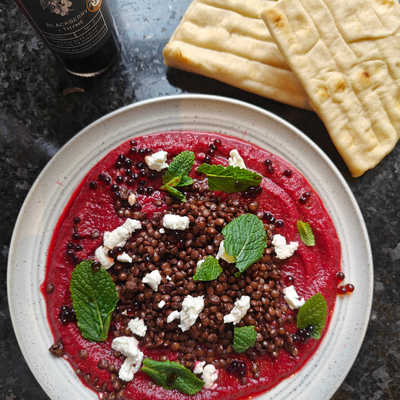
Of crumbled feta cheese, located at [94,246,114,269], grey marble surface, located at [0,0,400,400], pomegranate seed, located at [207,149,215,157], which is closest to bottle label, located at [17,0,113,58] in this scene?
grey marble surface, located at [0,0,400,400]

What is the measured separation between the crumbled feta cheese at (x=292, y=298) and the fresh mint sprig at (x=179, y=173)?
1094 millimetres

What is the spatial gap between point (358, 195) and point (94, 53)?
2629 mm

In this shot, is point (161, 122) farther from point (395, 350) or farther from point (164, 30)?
point (395, 350)

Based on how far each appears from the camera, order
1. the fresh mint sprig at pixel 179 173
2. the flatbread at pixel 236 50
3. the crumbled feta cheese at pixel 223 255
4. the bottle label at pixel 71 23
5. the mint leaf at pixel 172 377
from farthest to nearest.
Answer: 1. the flatbread at pixel 236 50
2. the fresh mint sprig at pixel 179 173
3. the crumbled feta cheese at pixel 223 255
4. the mint leaf at pixel 172 377
5. the bottle label at pixel 71 23

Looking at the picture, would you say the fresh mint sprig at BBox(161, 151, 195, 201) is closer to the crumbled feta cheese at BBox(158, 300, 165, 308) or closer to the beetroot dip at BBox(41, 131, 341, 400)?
the beetroot dip at BBox(41, 131, 341, 400)

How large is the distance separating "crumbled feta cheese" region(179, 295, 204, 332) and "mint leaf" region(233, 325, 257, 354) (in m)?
0.33

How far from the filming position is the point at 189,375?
7.61 feet

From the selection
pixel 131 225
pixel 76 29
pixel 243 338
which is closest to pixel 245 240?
pixel 243 338

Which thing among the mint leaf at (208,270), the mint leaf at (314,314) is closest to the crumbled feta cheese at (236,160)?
the mint leaf at (208,270)

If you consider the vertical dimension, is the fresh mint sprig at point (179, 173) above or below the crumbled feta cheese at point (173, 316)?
above

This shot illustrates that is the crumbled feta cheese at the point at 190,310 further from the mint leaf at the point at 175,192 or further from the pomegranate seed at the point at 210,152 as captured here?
the pomegranate seed at the point at 210,152

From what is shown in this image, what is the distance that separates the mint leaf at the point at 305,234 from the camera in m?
2.57

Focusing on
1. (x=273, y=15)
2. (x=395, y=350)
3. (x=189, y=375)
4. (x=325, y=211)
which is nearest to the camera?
(x=189, y=375)

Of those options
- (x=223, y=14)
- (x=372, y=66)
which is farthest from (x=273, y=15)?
(x=372, y=66)
